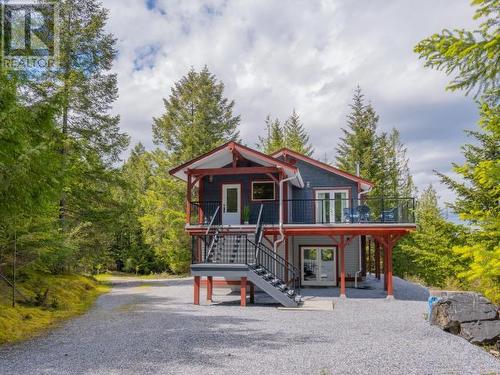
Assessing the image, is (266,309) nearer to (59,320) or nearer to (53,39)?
(59,320)

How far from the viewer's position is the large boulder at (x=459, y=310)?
1090cm

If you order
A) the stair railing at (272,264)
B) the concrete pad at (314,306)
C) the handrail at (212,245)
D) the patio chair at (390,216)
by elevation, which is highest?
the patio chair at (390,216)

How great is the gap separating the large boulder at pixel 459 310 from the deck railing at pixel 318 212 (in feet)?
17.5

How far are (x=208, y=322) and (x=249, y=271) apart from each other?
3170 mm

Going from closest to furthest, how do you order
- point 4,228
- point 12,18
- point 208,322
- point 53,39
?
point 208,322 → point 4,228 → point 12,18 → point 53,39

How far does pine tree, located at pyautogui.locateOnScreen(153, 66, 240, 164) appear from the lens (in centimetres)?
3325

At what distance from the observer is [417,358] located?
813 cm

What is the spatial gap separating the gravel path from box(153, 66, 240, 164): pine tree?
68.7ft

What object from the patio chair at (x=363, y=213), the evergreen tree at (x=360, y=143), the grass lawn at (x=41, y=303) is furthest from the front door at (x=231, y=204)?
the evergreen tree at (x=360, y=143)

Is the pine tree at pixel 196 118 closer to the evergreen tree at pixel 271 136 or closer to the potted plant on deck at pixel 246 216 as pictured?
the evergreen tree at pixel 271 136

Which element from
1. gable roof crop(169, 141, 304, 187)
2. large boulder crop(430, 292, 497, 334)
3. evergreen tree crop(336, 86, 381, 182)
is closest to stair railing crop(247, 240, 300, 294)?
gable roof crop(169, 141, 304, 187)

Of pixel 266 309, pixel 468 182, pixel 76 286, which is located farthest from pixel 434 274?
pixel 76 286

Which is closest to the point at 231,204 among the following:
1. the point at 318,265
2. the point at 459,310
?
the point at 318,265

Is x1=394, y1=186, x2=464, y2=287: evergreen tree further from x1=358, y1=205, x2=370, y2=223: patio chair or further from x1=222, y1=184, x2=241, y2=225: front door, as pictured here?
x1=222, y1=184, x2=241, y2=225: front door
